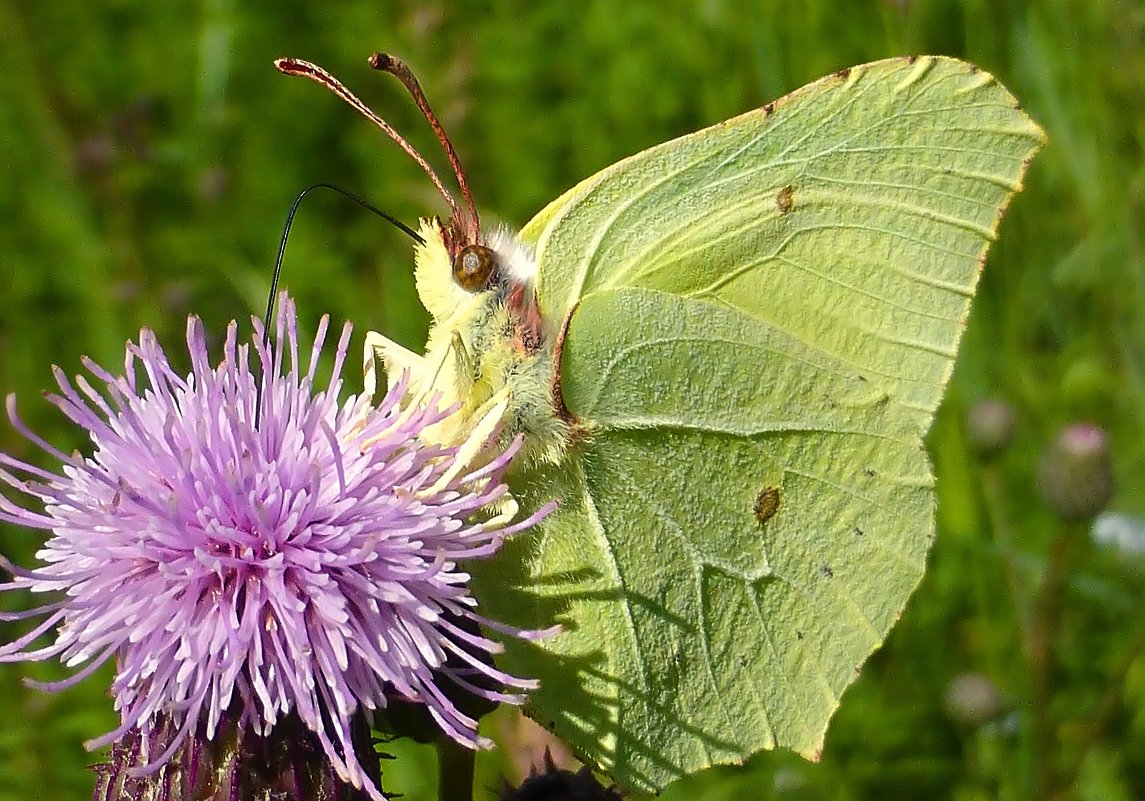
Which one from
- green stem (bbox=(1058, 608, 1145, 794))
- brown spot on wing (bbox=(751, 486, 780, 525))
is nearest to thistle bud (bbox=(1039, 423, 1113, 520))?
green stem (bbox=(1058, 608, 1145, 794))

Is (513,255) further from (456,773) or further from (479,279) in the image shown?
(456,773)

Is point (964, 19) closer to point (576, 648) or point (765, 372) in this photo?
point (765, 372)

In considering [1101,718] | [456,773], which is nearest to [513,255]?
[456,773]

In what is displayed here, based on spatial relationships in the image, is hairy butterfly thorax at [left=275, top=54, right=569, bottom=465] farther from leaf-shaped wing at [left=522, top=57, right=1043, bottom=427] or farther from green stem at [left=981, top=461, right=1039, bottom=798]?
green stem at [left=981, top=461, right=1039, bottom=798]

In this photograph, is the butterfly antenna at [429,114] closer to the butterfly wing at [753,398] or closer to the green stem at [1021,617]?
the butterfly wing at [753,398]

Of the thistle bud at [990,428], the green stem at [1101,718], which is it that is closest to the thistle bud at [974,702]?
the green stem at [1101,718]
